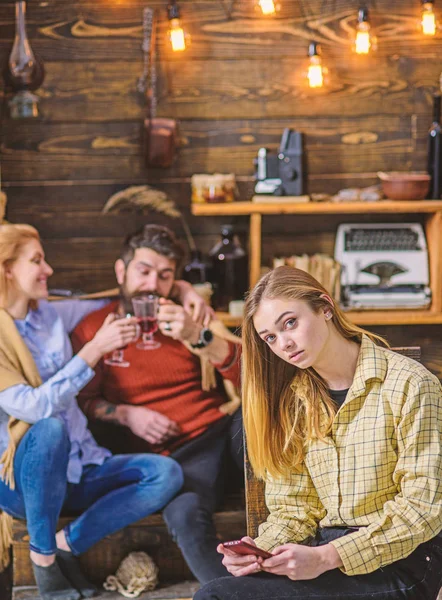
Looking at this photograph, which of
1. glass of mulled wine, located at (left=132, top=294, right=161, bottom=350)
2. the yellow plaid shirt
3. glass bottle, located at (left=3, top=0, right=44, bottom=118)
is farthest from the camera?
glass bottle, located at (left=3, top=0, right=44, bottom=118)

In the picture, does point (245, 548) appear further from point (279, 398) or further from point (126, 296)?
point (126, 296)

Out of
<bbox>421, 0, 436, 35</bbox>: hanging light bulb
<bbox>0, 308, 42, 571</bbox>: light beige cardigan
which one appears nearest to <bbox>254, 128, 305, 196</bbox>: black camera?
<bbox>421, 0, 436, 35</bbox>: hanging light bulb

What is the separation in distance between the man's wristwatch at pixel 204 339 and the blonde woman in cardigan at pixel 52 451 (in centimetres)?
26

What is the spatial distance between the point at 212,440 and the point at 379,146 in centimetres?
140

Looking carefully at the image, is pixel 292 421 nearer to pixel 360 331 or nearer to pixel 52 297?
pixel 360 331

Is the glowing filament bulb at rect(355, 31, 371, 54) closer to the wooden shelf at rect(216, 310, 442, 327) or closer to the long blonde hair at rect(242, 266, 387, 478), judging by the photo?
the wooden shelf at rect(216, 310, 442, 327)

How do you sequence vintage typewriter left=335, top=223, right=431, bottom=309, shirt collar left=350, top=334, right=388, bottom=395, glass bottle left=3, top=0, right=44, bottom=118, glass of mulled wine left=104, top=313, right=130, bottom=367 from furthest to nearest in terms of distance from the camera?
vintage typewriter left=335, top=223, right=431, bottom=309, glass bottle left=3, top=0, right=44, bottom=118, glass of mulled wine left=104, top=313, right=130, bottom=367, shirt collar left=350, top=334, right=388, bottom=395

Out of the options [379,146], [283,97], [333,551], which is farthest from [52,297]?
[333,551]

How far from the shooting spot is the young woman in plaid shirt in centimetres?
194

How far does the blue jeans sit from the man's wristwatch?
1.29ft

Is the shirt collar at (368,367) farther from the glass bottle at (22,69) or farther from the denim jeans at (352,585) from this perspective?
the glass bottle at (22,69)

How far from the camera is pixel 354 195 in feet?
11.7

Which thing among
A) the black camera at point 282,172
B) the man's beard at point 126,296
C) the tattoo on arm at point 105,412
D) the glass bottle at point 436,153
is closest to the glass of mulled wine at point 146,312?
the man's beard at point 126,296

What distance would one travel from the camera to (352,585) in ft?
6.43
